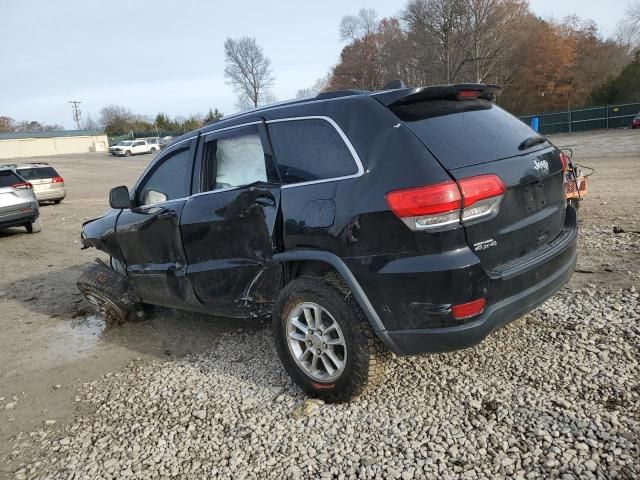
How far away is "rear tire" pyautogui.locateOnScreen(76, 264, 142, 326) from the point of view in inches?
191

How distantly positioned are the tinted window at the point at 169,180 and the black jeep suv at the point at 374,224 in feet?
0.52

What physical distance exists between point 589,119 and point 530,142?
37009mm

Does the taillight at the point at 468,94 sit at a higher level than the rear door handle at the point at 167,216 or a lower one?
higher

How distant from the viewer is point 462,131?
9.52ft

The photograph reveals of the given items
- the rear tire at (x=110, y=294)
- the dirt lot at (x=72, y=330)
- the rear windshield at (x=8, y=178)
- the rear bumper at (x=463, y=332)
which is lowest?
the dirt lot at (x=72, y=330)

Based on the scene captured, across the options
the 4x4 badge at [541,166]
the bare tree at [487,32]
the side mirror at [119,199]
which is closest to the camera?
the 4x4 badge at [541,166]

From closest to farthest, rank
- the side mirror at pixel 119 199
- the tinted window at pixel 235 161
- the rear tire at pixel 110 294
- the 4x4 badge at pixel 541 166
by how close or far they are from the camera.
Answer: the 4x4 badge at pixel 541 166, the tinted window at pixel 235 161, the side mirror at pixel 119 199, the rear tire at pixel 110 294

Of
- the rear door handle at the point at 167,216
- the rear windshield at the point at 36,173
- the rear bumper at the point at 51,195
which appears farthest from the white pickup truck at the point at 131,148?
the rear door handle at the point at 167,216

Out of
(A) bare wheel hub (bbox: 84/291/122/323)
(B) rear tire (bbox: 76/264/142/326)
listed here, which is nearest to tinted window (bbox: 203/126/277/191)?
(B) rear tire (bbox: 76/264/142/326)

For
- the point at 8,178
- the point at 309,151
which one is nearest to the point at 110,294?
the point at 309,151

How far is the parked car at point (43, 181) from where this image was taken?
56.4ft

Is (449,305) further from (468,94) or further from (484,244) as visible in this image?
(468,94)

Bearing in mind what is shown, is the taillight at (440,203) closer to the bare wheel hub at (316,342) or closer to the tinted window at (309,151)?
the tinted window at (309,151)

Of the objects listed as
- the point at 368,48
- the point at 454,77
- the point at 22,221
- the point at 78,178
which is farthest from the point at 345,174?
the point at 368,48
